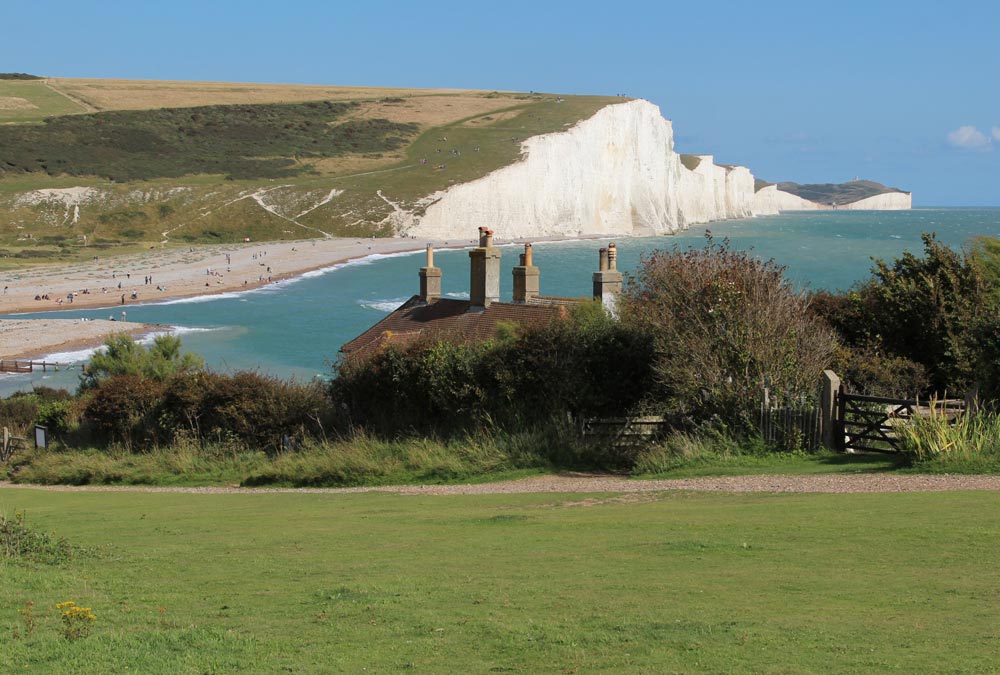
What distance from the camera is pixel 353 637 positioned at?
278 inches

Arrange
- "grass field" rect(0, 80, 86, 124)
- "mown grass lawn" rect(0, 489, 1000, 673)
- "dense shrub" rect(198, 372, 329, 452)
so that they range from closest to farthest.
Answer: "mown grass lawn" rect(0, 489, 1000, 673), "dense shrub" rect(198, 372, 329, 452), "grass field" rect(0, 80, 86, 124)

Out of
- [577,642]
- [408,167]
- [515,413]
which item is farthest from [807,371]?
[408,167]

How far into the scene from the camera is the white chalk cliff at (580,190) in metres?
132

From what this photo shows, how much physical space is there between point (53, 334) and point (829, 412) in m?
49.4

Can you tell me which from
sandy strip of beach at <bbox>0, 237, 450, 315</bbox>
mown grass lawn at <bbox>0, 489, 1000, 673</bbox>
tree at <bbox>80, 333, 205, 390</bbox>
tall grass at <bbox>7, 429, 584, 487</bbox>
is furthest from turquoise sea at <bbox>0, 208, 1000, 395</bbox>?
mown grass lawn at <bbox>0, 489, 1000, 673</bbox>

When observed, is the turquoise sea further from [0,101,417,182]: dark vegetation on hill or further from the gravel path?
[0,101,417,182]: dark vegetation on hill

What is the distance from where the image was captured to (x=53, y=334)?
57094 millimetres

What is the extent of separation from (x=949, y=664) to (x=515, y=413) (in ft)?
43.1

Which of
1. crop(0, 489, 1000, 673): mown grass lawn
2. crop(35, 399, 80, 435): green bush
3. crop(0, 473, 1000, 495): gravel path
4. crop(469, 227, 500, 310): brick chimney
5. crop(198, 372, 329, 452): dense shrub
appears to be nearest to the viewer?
crop(0, 489, 1000, 673): mown grass lawn

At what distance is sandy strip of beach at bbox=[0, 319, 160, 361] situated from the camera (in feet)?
172

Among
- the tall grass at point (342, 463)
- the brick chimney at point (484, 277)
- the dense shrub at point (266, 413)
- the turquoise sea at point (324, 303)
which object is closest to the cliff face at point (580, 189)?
the turquoise sea at point (324, 303)

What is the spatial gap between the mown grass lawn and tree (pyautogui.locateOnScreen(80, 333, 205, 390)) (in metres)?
19.0

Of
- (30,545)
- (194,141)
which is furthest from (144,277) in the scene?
(30,545)

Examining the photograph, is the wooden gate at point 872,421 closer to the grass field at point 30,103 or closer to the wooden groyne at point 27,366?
the wooden groyne at point 27,366
